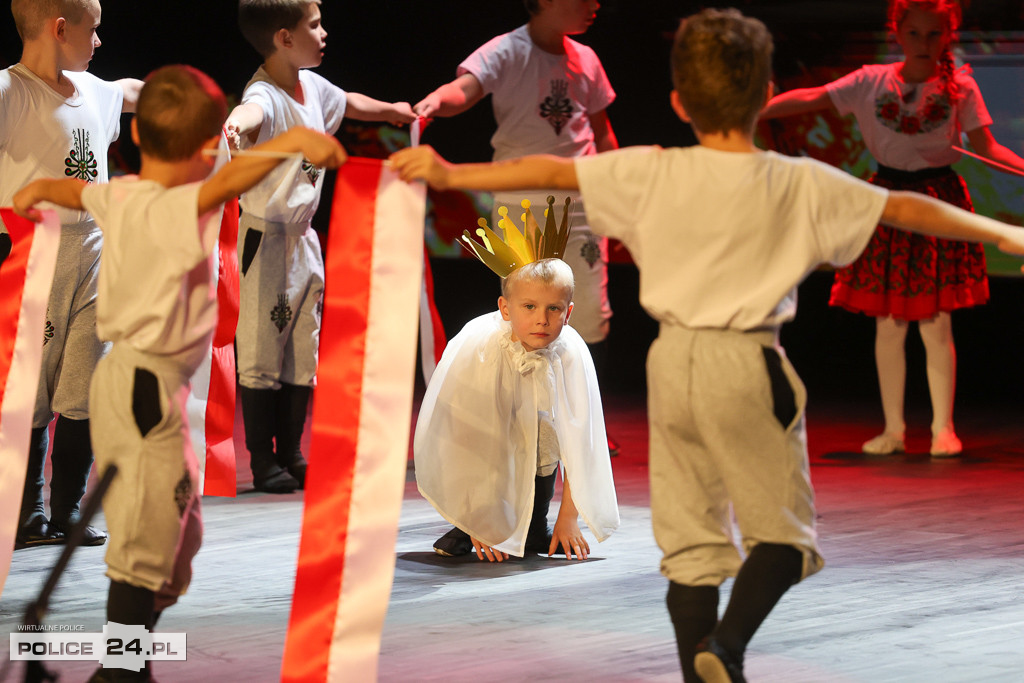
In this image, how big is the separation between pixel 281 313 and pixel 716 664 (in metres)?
2.74

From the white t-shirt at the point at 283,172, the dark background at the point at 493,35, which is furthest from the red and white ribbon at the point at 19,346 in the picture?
the dark background at the point at 493,35

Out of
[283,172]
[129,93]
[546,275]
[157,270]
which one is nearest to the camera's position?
[157,270]

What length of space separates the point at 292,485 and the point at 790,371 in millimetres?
2696

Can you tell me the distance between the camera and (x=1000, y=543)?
3705mm

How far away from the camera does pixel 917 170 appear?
16.5 ft

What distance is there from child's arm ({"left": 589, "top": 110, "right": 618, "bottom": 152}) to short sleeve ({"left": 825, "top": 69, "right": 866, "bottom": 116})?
2.74ft

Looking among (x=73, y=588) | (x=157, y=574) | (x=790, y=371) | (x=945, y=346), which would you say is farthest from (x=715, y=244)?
(x=945, y=346)

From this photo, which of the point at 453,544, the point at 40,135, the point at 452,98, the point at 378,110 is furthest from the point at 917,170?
the point at 40,135

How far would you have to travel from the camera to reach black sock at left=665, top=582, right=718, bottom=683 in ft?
7.13

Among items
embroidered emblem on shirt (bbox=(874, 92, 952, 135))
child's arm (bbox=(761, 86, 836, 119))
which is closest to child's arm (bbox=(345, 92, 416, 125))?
child's arm (bbox=(761, 86, 836, 119))

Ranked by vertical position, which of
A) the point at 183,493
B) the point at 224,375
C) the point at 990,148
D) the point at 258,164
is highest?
the point at 258,164

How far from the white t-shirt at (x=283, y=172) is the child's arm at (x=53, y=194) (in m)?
1.71

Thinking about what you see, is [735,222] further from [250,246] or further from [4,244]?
[250,246]

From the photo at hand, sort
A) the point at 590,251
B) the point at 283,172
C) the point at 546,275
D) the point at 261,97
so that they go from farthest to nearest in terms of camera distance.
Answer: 1. the point at 590,251
2. the point at 283,172
3. the point at 261,97
4. the point at 546,275
